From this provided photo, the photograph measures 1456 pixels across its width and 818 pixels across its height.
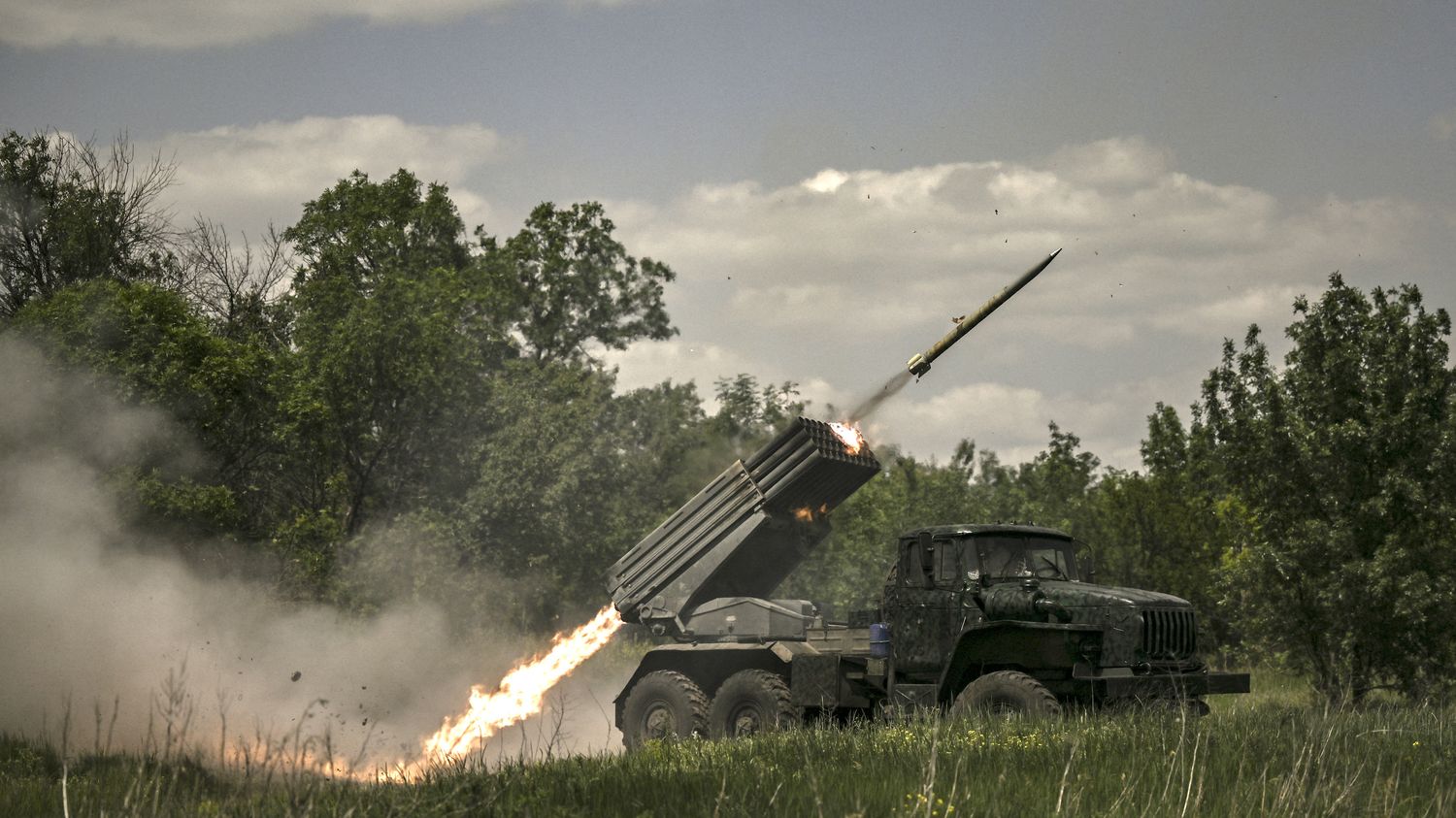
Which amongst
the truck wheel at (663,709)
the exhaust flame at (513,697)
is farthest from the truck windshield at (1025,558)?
the exhaust flame at (513,697)

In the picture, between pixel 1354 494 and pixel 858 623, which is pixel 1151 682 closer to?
pixel 858 623

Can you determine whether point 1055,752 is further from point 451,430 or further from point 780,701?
point 451,430

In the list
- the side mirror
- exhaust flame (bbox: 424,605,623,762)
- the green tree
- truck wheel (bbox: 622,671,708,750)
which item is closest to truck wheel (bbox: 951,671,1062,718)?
the side mirror

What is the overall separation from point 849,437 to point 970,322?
7.04 ft

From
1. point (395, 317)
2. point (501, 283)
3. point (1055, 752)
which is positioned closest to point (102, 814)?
point (1055, 752)

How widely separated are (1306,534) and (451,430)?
26.2 meters

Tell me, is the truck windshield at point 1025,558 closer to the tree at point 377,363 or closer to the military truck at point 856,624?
the military truck at point 856,624

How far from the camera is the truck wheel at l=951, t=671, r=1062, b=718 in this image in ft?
45.5

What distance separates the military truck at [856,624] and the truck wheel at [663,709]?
0.02 meters

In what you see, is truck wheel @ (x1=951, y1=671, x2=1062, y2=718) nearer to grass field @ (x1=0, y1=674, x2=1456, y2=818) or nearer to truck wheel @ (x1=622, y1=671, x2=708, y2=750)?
grass field @ (x1=0, y1=674, x2=1456, y2=818)

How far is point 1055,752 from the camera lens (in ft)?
36.1

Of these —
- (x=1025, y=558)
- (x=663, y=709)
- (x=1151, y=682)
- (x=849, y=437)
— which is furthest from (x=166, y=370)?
(x=1151, y=682)

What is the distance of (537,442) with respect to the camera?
144ft

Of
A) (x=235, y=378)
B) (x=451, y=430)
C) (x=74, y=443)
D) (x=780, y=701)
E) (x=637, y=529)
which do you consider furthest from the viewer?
(x=637, y=529)
